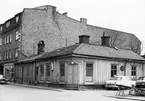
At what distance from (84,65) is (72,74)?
1500mm

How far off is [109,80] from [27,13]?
2073cm

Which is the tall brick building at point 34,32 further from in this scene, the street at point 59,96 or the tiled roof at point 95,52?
the street at point 59,96

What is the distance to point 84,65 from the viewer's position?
24656mm

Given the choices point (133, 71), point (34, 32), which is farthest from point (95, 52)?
point (34, 32)

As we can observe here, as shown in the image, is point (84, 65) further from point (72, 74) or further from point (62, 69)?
point (62, 69)

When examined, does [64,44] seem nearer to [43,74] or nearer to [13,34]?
[13,34]

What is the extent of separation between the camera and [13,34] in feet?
141

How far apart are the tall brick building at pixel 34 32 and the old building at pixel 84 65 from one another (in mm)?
8900

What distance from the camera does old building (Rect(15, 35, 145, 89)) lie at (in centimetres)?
2431

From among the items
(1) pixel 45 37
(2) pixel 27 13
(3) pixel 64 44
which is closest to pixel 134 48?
(3) pixel 64 44

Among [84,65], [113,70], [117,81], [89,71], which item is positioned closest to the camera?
[117,81]

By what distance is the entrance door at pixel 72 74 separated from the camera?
2410 centimetres

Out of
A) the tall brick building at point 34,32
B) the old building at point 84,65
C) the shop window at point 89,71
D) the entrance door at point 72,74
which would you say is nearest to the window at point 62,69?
the old building at point 84,65

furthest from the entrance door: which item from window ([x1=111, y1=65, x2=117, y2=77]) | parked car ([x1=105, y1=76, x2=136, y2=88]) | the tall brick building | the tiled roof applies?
the tall brick building
